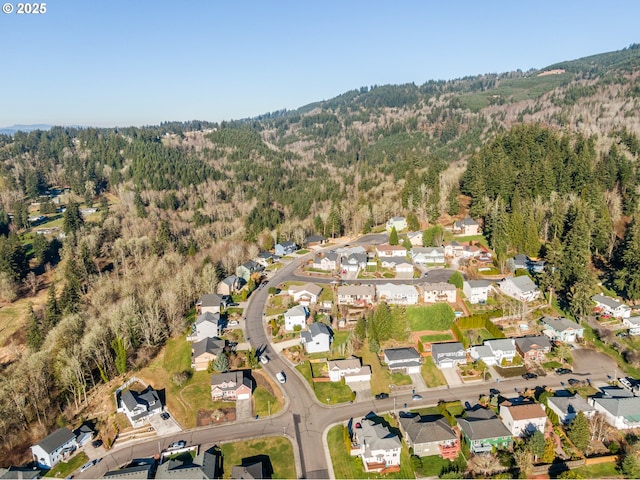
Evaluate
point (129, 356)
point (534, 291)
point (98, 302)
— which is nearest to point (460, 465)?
point (534, 291)

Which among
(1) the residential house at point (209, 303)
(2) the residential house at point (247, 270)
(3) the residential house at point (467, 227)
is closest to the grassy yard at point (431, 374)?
(1) the residential house at point (209, 303)

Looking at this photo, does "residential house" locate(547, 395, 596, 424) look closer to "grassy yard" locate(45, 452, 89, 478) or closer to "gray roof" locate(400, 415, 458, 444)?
"gray roof" locate(400, 415, 458, 444)

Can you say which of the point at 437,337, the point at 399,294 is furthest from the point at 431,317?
the point at 399,294

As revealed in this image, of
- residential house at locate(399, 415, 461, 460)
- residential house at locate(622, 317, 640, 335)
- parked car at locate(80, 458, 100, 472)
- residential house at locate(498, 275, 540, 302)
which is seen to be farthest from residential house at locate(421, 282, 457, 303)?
parked car at locate(80, 458, 100, 472)

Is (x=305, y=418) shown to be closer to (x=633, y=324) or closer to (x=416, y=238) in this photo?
(x=633, y=324)

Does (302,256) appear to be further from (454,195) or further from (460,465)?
(460,465)

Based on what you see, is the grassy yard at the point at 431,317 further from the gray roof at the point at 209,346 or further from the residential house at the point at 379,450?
the gray roof at the point at 209,346
